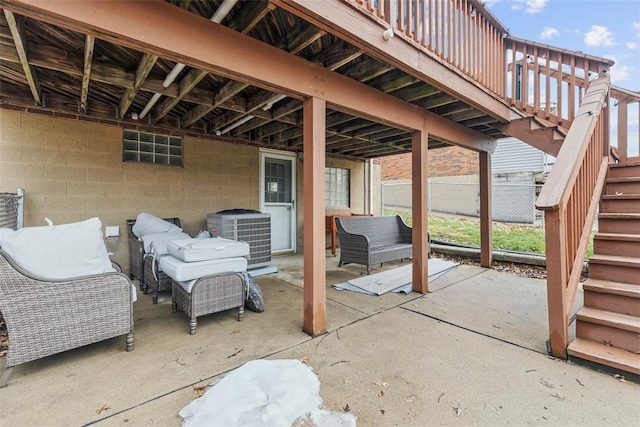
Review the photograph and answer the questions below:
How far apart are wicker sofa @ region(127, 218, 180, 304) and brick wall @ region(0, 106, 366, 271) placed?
0.88ft

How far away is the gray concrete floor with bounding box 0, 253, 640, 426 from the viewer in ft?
5.16

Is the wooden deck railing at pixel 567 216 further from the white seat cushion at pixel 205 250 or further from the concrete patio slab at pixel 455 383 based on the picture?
the white seat cushion at pixel 205 250

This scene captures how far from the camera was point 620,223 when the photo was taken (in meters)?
2.77

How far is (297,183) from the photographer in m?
6.12

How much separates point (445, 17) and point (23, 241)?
14.1 ft

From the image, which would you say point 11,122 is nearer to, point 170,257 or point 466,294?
point 170,257

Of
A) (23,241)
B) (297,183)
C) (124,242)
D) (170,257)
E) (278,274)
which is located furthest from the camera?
(297,183)

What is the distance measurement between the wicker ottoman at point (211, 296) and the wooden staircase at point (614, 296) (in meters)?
2.73

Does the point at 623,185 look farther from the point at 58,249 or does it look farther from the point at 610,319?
the point at 58,249

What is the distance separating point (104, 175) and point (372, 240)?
424cm

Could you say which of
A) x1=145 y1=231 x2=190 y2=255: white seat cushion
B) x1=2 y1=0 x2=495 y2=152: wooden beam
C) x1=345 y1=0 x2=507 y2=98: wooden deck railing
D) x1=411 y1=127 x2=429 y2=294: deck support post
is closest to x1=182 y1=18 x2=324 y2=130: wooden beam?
x1=2 y1=0 x2=495 y2=152: wooden beam

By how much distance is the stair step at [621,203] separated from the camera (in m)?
2.90

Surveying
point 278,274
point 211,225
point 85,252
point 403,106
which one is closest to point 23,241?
point 85,252

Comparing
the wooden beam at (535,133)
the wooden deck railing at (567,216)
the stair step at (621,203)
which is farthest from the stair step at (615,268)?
the wooden beam at (535,133)
